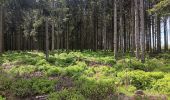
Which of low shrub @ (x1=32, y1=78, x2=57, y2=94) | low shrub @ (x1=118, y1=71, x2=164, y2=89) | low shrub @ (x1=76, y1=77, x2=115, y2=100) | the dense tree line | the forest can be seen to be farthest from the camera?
the dense tree line

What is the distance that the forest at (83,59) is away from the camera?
11.4 meters

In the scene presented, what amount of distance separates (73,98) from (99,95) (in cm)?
113

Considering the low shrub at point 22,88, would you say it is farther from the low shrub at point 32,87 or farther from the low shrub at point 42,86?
A: the low shrub at point 42,86

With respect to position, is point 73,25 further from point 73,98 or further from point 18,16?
point 73,98

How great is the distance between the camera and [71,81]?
44.0 ft

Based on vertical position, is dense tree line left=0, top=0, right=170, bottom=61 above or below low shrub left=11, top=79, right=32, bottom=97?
above

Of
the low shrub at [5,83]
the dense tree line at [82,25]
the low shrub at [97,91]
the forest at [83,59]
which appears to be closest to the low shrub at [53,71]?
the forest at [83,59]

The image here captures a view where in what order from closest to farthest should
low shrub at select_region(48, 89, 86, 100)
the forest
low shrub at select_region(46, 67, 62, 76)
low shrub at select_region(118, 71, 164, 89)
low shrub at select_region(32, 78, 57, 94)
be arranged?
low shrub at select_region(48, 89, 86, 100), the forest, low shrub at select_region(32, 78, 57, 94), low shrub at select_region(118, 71, 164, 89), low shrub at select_region(46, 67, 62, 76)

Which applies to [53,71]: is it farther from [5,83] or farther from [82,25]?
[82,25]

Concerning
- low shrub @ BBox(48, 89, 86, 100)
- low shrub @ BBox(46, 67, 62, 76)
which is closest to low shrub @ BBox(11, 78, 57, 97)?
low shrub @ BBox(48, 89, 86, 100)

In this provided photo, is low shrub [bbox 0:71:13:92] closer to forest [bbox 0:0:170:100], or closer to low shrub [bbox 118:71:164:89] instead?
forest [bbox 0:0:170:100]

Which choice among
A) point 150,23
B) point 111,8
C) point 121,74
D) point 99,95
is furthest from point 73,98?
point 150,23

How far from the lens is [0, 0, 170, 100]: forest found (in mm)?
11352

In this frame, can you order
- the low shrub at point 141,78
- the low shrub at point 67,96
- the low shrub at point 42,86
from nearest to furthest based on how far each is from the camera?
the low shrub at point 67,96 → the low shrub at point 42,86 → the low shrub at point 141,78
